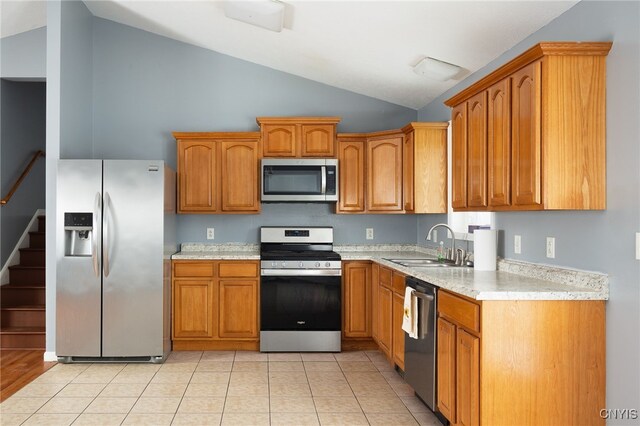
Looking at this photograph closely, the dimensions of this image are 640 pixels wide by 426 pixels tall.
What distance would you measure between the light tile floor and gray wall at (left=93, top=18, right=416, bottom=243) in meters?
1.51

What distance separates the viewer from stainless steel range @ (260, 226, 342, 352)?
508 cm

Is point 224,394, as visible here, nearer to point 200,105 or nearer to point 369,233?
point 369,233

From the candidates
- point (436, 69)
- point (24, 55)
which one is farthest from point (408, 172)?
point (24, 55)

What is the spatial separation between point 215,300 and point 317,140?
1882 millimetres

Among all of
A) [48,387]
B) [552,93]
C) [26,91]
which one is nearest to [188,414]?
[48,387]

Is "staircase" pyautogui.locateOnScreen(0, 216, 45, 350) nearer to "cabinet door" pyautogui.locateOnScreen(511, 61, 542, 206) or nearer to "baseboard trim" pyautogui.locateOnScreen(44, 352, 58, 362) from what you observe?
"baseboard trim" pyautogui.locateOnScreen(44, 352, 58, 362)

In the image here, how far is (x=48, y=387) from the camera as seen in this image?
13.2ft

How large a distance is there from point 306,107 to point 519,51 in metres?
2.71

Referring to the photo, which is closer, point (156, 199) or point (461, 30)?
point (461, 30)

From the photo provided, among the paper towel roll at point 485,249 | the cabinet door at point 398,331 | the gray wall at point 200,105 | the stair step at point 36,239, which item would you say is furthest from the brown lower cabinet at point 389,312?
the stair step at point 36,239

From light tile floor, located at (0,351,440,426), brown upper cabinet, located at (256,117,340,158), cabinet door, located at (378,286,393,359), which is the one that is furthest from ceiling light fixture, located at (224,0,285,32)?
light tile floor, located at (0,351,440,426)

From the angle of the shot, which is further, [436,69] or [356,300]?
[356,300]

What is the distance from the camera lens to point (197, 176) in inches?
211

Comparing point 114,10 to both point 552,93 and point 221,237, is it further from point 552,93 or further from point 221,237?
point 552,93
